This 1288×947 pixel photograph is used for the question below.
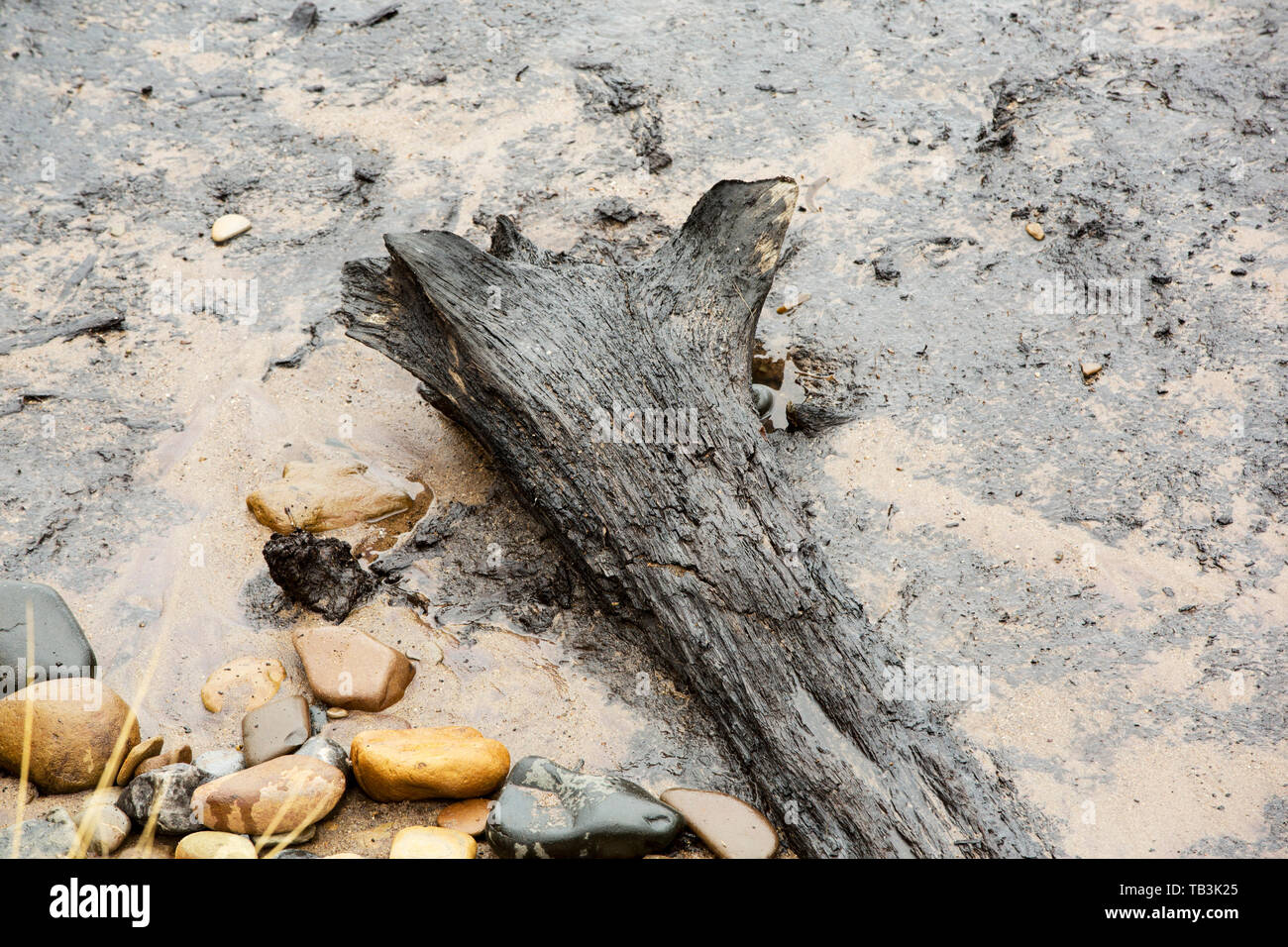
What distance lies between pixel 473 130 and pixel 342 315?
87.3 inches

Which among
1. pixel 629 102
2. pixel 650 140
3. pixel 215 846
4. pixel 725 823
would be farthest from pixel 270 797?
pixel 629 102

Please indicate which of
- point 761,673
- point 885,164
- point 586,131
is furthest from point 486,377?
point 885,164

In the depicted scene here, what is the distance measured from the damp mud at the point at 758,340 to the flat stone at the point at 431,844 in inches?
4.3

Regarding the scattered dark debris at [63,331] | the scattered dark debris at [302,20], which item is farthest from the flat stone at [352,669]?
the scattered dark debris at [302,20]

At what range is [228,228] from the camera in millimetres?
5180

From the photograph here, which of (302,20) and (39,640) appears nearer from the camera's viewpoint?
(39,640)

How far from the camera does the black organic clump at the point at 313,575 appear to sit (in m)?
3.56

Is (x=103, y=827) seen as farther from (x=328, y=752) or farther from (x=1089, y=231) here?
(x=1089, y=231)

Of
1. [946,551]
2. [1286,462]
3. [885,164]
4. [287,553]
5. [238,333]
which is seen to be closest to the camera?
[287,553]

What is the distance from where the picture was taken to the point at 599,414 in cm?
363

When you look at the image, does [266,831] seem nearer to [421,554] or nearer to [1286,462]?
[421,554]

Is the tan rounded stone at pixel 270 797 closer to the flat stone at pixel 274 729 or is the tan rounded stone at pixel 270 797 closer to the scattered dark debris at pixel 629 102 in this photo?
the flat stone at pixel 274 729

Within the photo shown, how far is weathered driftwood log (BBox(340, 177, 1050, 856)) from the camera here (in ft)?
9.60

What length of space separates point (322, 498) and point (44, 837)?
159cm
